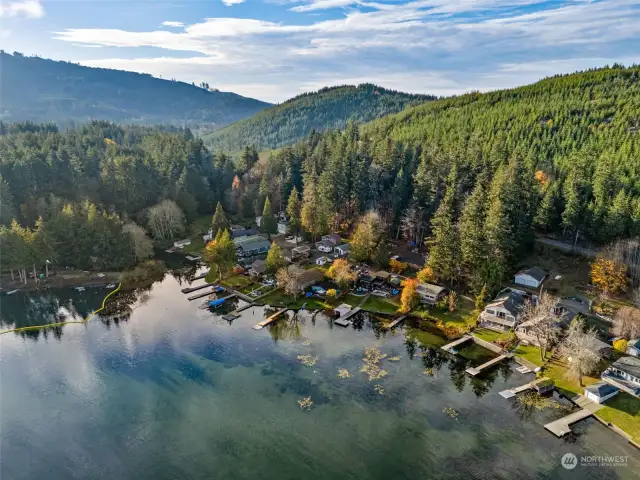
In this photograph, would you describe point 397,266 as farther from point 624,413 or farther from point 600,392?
point 624,413

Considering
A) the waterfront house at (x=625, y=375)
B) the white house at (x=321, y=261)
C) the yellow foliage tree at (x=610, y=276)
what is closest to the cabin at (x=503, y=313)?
the yellow foliage tree at (x=610, y=276)

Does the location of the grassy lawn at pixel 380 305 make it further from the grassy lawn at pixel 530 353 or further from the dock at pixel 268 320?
the grassy lawn at pixel 530 353

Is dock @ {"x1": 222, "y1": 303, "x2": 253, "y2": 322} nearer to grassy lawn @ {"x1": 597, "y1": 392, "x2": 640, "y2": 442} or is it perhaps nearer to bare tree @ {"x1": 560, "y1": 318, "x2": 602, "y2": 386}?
bare tree @ {"x1": 560, "y1": 318, "x2": 602, "y2": 386}

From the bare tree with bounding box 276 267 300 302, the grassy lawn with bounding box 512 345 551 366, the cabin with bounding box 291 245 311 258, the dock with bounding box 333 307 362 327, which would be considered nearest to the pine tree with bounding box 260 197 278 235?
the cabin with bounding box 291 245 311 258

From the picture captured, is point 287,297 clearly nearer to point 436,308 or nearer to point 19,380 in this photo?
point 436,308

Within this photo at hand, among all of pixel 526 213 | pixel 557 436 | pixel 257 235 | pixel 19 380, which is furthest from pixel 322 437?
pixel 257 235
